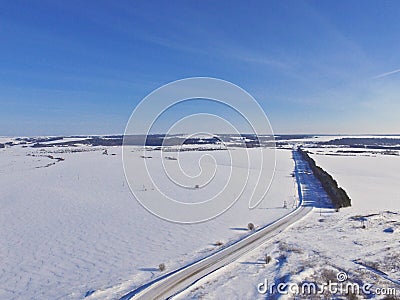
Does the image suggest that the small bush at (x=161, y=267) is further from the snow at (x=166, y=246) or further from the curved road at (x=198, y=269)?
the curved road at (x=198, y=269)

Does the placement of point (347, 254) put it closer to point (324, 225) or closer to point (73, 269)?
point (324, 225)

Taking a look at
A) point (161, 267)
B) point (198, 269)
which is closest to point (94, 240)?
point (161, 267)

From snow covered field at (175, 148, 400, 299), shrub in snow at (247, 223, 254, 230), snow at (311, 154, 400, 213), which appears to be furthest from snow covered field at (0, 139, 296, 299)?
snow at (311, 154, 400, 213)

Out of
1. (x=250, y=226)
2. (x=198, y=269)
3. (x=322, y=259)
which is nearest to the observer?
(x=198, y=269)

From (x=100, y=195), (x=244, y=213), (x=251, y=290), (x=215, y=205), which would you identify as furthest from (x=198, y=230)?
(x=100, y=195)

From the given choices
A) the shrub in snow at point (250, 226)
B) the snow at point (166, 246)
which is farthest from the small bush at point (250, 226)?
the snow at point (166, 246)

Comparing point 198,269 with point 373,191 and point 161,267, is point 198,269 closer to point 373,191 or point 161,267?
point 161,267
